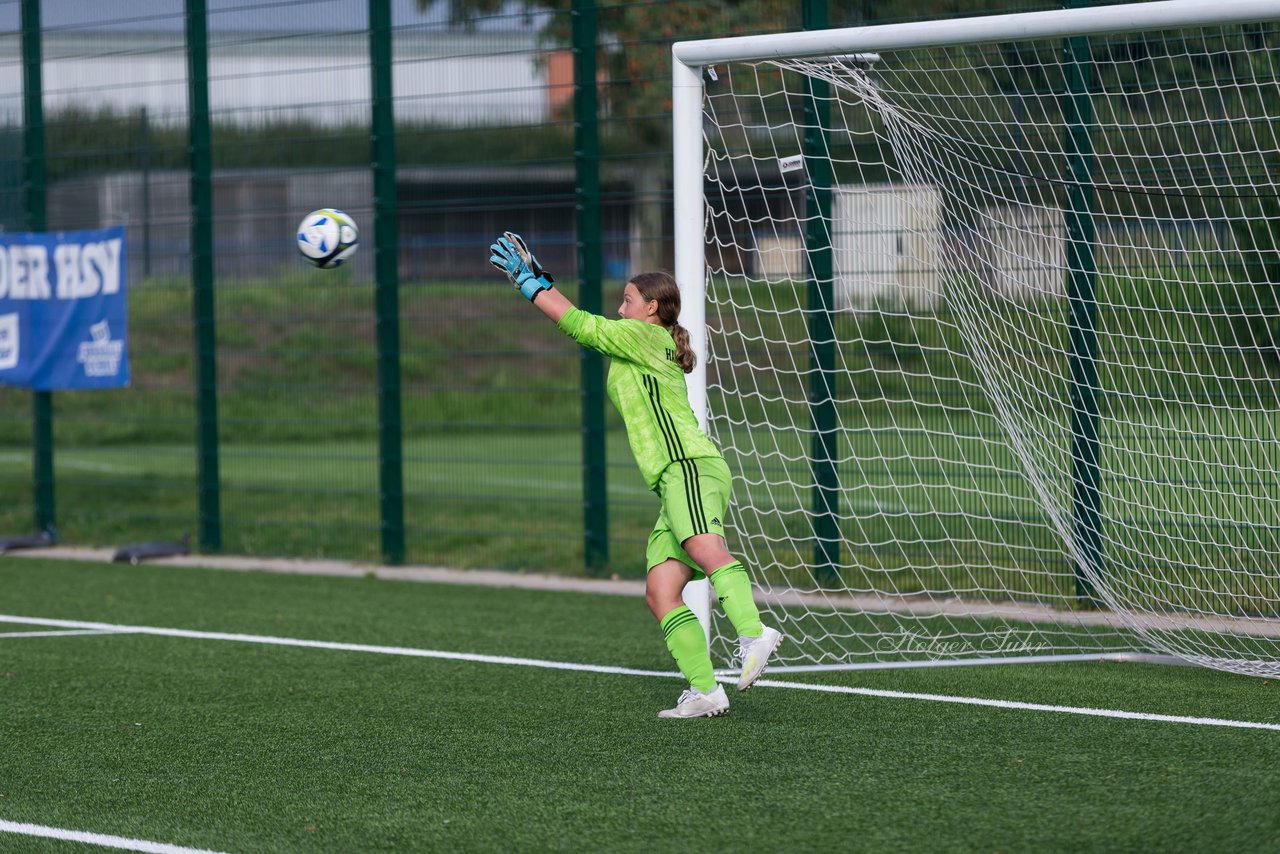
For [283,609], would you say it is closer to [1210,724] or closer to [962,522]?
[962,522]

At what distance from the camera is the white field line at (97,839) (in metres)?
4.57

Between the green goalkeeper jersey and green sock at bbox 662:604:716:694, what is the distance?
1.73 ft

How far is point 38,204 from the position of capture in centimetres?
1294

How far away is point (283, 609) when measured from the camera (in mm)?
9336

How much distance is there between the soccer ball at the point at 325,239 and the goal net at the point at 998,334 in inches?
80.3

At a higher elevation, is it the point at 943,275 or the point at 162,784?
the point at 943,275

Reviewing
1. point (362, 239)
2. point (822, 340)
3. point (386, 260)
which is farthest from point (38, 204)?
point (822, 340)

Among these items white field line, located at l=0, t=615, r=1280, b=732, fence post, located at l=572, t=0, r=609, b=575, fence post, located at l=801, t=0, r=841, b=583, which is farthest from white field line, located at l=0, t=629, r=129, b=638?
fence post, located at l=801, t=0, r=841, b=583

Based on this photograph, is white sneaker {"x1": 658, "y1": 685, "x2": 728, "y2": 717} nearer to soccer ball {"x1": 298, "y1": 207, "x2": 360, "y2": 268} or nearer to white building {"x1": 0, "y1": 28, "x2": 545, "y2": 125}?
soccer ball {"x1": 298, "y1": 207, "x2": 360, "y2": 268}

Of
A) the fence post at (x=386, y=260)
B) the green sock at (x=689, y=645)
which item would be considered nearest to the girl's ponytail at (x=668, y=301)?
the green sock at (x=689, y=645)

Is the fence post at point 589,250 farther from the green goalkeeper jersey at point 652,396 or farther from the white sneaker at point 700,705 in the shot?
the white sneaker at point 700,705

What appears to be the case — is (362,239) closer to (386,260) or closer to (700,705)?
(386,260)

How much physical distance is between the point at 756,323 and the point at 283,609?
3.26m

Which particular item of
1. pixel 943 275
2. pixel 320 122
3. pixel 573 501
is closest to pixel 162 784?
pixel 943 275
